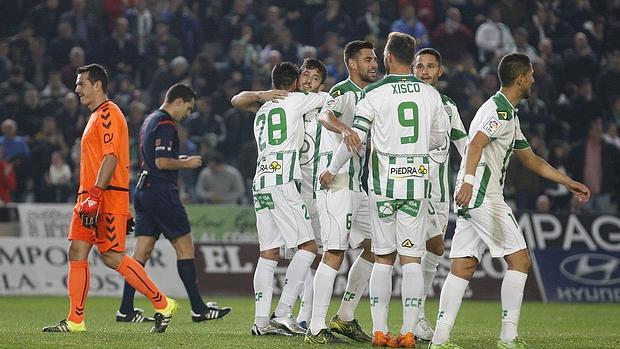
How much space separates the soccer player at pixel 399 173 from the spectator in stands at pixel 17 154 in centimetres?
1204

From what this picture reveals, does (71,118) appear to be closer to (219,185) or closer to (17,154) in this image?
(17,154)

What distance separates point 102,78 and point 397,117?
3248 mm

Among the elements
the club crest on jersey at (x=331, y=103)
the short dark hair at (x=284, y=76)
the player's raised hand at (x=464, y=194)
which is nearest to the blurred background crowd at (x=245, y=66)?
the short dark hair at (x=284, y=76)

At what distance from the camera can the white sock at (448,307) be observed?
28.7ft

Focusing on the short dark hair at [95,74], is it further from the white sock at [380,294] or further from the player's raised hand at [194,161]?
the white sock at [380,294]

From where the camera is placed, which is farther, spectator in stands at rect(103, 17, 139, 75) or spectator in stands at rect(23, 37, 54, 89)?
spectator in stands at rect(103, 17, 139, 75)

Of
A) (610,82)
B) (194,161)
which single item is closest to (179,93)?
(194,161)

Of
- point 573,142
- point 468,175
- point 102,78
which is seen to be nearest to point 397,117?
point 468,175

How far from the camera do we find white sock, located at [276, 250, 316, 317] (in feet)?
34.8

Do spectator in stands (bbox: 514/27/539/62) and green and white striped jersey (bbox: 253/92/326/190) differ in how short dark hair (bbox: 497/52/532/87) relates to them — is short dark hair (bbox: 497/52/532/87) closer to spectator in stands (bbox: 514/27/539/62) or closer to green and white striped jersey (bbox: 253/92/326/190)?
green and white striped jersey (bbox: 253/92/326/190)

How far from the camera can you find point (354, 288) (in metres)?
10.1

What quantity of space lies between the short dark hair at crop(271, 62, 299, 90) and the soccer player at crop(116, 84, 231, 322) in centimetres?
189

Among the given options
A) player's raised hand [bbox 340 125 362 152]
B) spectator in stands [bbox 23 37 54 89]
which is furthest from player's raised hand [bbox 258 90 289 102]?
spectator in stands [bbox 23 37 54 89]

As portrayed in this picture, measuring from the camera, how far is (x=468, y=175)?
8594 millimetres
